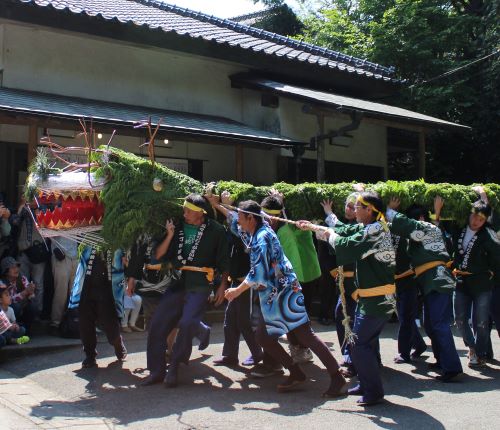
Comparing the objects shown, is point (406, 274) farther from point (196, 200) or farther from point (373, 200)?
point (196, 200)

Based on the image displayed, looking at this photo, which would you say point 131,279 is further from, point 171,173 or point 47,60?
point 47,60

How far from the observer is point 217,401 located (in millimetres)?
6090

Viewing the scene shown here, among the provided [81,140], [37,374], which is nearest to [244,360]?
[37,374]

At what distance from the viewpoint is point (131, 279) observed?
274 inches

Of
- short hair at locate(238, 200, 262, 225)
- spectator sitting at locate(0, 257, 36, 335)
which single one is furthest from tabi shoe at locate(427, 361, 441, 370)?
spectator sitting at locate(0, 257, 36, 335)

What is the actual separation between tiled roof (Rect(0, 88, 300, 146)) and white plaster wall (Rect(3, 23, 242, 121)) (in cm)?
45

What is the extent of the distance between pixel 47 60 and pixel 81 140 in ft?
5.05

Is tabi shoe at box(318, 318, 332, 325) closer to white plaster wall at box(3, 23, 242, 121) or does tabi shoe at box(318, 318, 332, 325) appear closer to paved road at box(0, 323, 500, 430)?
paved road at box(0, 323, 500, 430)

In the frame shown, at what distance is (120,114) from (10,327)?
4435mm

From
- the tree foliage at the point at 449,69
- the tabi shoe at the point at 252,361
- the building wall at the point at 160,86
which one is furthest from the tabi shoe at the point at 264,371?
the tree foliage at the point at 449,69

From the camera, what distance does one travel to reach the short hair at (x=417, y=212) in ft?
25.8

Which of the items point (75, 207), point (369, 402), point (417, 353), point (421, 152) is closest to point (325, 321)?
point (417, 353)

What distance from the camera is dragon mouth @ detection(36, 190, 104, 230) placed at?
678 cm

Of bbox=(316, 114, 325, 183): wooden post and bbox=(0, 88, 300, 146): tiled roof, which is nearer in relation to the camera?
bbox=(0, 88, 300, 146): tiled roof
